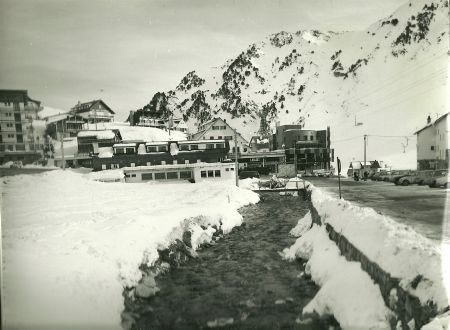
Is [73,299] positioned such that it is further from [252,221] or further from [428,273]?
[252,221]

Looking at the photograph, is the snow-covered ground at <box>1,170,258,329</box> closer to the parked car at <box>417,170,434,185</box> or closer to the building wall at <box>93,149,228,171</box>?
the parked car at <box>417,170,434,185</box>

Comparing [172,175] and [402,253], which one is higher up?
[172,175]

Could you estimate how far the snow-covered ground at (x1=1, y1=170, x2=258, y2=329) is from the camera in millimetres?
9305

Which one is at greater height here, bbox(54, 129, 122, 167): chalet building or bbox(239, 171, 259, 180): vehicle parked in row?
bbox(54, 129, 122, 167): chalet building

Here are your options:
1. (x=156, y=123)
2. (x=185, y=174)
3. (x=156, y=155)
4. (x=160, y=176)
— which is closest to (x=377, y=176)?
(x=185, y=174)

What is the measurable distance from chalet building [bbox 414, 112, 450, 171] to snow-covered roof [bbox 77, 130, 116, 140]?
60.1 m

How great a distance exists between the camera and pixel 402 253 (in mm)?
9648

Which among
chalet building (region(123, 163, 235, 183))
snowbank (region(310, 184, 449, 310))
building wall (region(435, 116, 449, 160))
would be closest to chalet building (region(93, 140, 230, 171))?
chalet building (region(123, 163, 235, 183))

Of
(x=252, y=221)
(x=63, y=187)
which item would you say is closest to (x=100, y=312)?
(x=252, y=221)

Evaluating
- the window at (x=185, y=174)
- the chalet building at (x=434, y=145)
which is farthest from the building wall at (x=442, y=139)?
the window at (x=185, y=174)

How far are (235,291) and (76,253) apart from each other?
6.06 m

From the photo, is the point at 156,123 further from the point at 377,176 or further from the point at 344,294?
the point at 344,294

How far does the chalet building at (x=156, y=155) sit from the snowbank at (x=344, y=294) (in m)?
45.1

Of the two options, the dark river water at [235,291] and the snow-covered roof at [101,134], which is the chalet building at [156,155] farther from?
the dark river water at [235,291]
